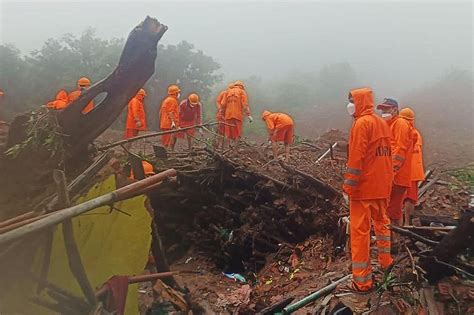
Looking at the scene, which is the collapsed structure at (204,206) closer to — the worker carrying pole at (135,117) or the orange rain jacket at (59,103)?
the orange rain jacket at (59,103)

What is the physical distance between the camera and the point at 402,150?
230 inches

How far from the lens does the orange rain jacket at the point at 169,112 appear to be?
11000 millimetres

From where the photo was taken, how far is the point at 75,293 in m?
2.32

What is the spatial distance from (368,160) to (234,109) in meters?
5.81

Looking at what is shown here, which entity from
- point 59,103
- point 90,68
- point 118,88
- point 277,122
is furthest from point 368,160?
point 90,68

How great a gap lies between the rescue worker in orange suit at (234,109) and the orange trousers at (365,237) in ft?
18.7

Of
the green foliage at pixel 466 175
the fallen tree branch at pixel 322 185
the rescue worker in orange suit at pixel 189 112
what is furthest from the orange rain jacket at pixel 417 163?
the rescue worker in orange suit at pixel 189 112

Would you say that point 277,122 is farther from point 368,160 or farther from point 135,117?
point 368,160

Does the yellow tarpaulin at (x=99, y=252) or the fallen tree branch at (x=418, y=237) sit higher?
the yellow tarpaulin at (x=99, y=252)

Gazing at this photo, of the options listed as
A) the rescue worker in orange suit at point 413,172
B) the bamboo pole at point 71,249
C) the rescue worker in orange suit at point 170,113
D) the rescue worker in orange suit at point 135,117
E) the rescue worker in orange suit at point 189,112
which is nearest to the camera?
the bamboo pole at point 71,249

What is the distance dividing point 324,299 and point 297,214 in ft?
8.83

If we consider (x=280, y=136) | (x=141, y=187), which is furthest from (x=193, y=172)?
(x=141, y=187)

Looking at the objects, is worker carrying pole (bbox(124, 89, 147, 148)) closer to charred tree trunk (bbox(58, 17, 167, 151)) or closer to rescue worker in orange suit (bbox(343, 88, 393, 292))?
rescue worker in orange suit (bbox(343, 88, 393, 292))

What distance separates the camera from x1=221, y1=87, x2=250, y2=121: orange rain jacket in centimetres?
1060
